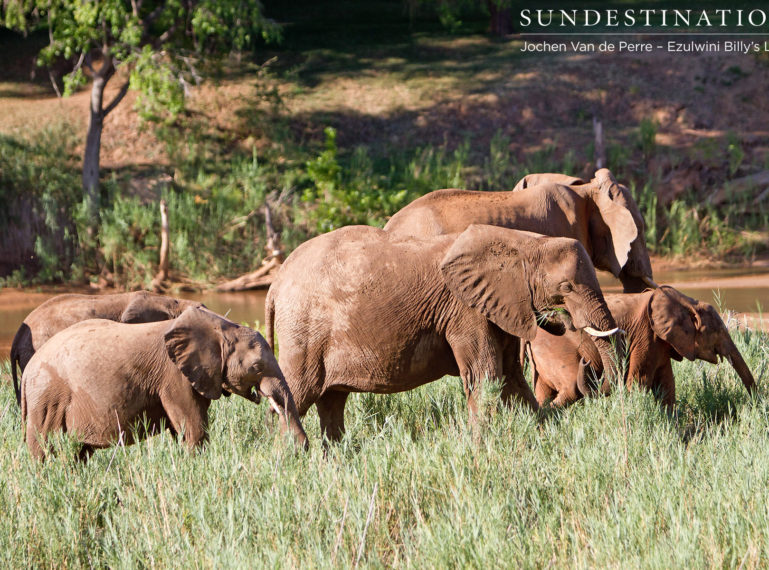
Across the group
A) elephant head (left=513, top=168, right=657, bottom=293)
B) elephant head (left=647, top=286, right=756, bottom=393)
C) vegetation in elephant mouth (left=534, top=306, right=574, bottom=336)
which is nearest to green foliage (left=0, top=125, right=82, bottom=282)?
elephant head (left=513, top=168, right=657, bottom=293)

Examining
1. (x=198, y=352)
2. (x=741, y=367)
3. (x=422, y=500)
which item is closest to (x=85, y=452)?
(x=198, y=352)

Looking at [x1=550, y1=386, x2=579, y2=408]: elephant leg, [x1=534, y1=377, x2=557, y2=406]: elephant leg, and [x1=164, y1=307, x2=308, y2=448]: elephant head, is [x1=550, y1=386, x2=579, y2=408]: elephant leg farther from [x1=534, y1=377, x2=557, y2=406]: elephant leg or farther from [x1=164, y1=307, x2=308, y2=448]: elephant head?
[x1=164, y1=307, x2=308, y2=448]: elephant head

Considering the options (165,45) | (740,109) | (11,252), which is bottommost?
(11,252)

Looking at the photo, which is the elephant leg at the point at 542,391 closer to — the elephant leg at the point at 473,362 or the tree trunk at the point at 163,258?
the elephant leg at the point at 473,362

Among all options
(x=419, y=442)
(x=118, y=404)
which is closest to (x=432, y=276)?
(x=419, y=442)

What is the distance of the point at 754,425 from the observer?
5.91m

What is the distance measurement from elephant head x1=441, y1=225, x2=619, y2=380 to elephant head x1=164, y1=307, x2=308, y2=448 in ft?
3.87

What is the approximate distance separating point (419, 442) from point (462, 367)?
19.9 inches

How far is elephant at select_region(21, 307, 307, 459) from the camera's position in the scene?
5371mm

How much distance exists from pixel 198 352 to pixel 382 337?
3.64 ft

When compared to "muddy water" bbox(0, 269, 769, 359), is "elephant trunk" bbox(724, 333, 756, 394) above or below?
above

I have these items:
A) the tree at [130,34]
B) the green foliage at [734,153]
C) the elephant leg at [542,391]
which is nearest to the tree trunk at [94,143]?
the tree at [130,34]

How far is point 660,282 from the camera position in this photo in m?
18.0

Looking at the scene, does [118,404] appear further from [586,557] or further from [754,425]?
[754,425]
